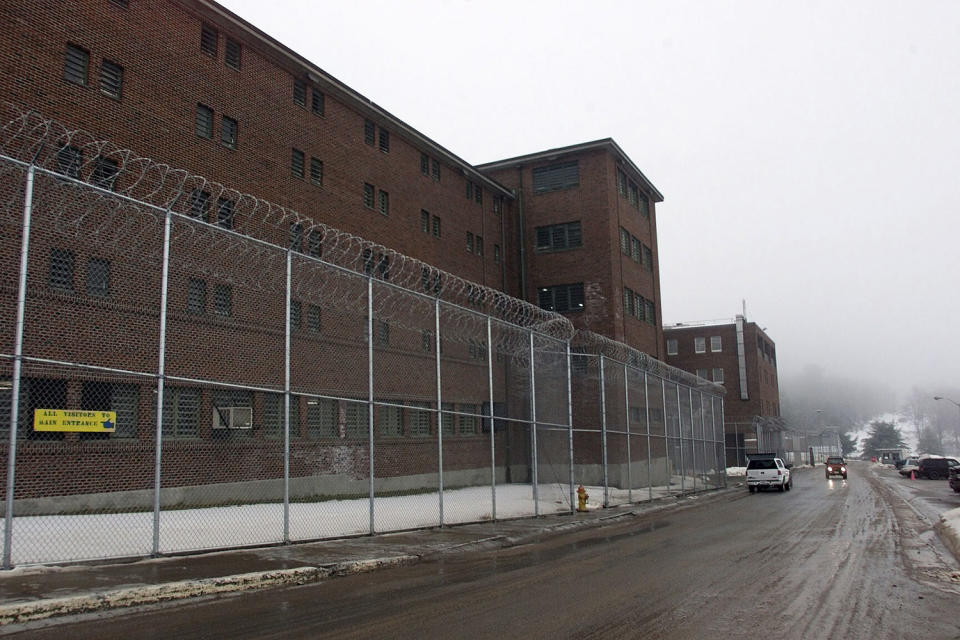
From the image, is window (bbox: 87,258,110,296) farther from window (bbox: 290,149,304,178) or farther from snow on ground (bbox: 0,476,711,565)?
window (bbox: 290,149,304,178)

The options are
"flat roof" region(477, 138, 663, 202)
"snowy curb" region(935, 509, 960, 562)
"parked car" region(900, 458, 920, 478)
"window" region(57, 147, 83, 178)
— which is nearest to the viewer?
"snowy curb" region(935, 509, 960, 562)

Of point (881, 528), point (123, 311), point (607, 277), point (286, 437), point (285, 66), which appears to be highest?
point (285, 66)

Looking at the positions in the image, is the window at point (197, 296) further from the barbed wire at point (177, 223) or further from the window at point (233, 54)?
the window at point (233, 54)

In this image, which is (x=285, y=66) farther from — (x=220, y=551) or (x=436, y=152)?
(x=220, y=551)

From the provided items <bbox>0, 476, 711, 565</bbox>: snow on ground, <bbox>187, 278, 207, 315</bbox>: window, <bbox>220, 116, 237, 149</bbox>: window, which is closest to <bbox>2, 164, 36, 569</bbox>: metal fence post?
<bbox>0, 476, 711, 565</bbox>: snow on ground

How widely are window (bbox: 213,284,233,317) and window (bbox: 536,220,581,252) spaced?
24817mm

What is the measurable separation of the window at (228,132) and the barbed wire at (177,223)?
1.72 metres

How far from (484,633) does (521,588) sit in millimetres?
2652

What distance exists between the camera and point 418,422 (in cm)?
2791

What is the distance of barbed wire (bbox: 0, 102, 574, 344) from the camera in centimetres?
1116

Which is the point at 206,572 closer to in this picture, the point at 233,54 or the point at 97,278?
the point at 97,278

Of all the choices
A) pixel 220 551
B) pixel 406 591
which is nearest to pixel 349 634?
pixel 406 591

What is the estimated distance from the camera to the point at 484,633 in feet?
22.6

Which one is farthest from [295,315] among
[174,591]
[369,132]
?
[174,591]
